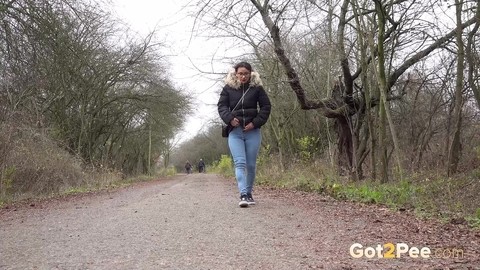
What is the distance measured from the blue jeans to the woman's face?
671 mm

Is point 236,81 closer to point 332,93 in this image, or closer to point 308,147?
point 332,93

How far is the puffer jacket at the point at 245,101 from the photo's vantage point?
627 cm

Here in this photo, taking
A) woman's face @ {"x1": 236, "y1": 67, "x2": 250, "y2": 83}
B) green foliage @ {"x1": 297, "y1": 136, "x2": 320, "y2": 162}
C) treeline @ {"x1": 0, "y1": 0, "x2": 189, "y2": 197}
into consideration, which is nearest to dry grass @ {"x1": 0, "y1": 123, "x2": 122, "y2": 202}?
treeline @ {"x1": 0, "y1": 0, "x2": 189, "y2": 197}

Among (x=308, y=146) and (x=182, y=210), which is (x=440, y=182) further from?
(x=308, y=146)

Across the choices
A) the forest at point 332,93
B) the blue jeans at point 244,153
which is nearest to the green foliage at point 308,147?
the forest at point 332,93

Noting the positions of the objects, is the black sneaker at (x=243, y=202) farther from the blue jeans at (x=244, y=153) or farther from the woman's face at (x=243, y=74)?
the woman's face at (x=243, y=74)

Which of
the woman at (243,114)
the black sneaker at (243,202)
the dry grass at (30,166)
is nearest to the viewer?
the black sneaker at (243,202)

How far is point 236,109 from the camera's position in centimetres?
631

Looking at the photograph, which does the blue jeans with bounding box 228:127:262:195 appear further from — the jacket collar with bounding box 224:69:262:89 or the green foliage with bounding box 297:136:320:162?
the green foliage with bounding box 297:136:320:162

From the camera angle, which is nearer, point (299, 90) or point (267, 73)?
point (299, 90)

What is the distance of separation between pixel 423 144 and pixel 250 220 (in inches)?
392

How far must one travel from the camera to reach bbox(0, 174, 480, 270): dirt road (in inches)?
121

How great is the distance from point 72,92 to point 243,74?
50.6 feet

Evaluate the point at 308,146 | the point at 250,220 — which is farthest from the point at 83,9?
the point at 308,146
